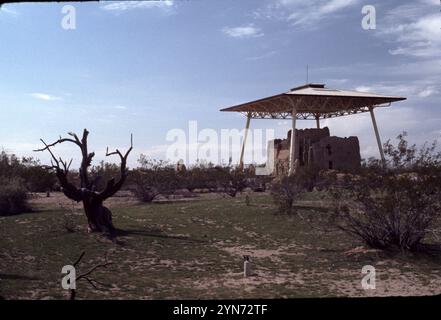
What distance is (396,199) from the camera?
1487 cm

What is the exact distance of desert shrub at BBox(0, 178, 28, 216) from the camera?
886 inches

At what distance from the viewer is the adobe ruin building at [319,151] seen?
39031 mm

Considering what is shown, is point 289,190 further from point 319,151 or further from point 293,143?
point 319,151

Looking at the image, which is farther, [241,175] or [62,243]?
[241,175]

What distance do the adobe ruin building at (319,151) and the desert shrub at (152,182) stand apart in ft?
33.1

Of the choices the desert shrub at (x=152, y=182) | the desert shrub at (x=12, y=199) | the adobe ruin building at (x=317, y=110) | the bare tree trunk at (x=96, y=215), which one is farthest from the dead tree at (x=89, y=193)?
the adobe ruin building at (x=317, y=110)

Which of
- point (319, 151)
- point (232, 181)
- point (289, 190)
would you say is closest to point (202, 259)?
point (289, 190)

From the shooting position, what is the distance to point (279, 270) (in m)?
12.8

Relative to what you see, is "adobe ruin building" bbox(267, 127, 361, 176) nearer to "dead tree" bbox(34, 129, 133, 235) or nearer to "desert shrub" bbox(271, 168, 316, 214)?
"desert shrub" bbox(271, 168, 316, 214)

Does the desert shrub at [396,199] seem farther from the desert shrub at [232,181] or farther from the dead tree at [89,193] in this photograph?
the desert shrub at [232,181]

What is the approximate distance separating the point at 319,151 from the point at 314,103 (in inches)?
187
